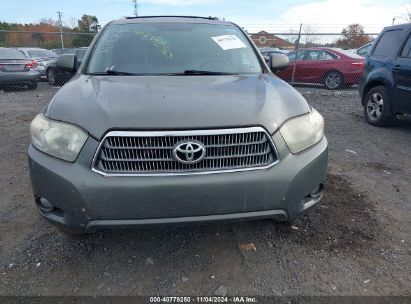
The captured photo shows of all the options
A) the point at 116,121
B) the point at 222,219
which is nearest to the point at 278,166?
the point at 222,219

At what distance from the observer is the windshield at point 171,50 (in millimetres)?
3221

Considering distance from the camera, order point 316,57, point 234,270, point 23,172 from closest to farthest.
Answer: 1. point 234,270
2. point 23,172
3. point 316,57

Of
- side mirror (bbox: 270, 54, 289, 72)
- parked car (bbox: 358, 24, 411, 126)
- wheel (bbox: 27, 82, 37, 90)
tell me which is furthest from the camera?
wheel (bbox: 27, 82, 37, 90)

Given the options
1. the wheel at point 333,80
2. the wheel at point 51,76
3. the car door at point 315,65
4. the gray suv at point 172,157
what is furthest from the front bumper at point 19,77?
the gray suv at point 172,157

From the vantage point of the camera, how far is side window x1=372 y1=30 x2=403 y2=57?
248 inches

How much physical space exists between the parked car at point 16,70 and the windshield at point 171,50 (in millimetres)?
9544

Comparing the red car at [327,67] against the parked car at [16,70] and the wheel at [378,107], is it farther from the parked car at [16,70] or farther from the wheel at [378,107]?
the parked car at [16,70]

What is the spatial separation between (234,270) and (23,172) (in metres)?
3.03

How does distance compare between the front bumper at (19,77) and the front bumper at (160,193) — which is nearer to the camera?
the front bumper at (160,193)

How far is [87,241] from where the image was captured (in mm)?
2867

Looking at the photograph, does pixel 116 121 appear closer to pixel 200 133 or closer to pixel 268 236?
pixel 200 133

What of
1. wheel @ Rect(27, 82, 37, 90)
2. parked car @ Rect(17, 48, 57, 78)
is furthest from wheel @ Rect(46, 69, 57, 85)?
wheel @ Rect(27, 82, 37, 90)

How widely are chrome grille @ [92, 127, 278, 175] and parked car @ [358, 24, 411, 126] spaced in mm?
4736

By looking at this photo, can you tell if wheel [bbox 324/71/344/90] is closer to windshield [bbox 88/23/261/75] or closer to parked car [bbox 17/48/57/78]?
windshield [bbox 88/23/261/75]
